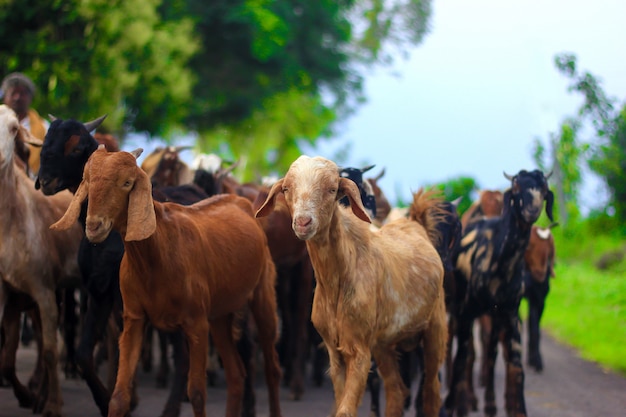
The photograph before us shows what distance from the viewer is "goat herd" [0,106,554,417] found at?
22.7 ft

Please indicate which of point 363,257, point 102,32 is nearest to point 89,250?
point 363,257

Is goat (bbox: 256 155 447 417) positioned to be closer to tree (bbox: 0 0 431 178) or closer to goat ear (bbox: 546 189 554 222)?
goat ear (bbox: 546 189 554 222)

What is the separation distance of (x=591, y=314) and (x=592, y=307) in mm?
821

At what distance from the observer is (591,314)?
1870 centimetres

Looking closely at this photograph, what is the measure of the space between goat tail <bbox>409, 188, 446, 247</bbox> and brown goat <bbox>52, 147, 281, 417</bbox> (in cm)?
150

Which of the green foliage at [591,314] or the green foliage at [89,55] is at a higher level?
the green foliage at [89,55]

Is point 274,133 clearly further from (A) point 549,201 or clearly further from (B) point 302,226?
(B) point 302,226

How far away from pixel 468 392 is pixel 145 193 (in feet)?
17.3

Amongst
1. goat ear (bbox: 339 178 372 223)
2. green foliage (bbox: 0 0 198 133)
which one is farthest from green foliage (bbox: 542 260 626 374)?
green foliage (bbox: 0 0 198 133)

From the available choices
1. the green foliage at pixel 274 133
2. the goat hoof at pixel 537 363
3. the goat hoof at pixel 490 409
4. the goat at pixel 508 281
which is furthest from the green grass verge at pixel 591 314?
the green foliage at pixel 274 133

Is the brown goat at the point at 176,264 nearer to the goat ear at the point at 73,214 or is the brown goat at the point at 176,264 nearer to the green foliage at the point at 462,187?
the goat ear at the point at 73,214

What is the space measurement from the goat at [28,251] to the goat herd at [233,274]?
16 millimetres

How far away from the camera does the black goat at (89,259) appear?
812 centimetres

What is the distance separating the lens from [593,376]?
42.8ft
